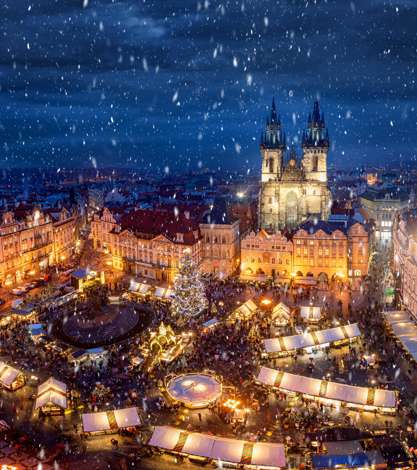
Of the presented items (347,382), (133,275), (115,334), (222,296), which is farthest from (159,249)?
(347,382)

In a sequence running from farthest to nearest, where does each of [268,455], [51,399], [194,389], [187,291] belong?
1. [187,291]
2. [194,389]
3. [51,399]
4. [268,455]

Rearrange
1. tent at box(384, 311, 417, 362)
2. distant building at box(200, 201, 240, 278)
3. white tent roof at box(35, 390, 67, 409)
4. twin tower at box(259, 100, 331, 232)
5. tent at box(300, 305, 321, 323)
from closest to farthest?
1. white tent roof at box(35, 390, 67, 409)
2. tent at box(384, 311, 417, 362)
3. tent at box(300, 305, 321, 323)
4. distant building at box(200, 201, 240, 278)
5. twin tower at box(259, 100, 331, 232)

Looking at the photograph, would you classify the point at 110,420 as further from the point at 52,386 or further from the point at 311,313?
the point at 311,313

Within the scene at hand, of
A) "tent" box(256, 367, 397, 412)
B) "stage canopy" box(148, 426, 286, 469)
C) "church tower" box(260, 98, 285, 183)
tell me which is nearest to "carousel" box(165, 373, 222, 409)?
"tent" box(256, 367, 397, 412)

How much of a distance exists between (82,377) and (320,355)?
68.6ft

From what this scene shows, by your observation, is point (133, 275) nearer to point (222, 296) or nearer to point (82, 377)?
point (222, 296)

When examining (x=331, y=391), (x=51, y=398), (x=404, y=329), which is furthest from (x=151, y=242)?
(x=331, y=391)

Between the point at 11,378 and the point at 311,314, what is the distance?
29164 millimetres

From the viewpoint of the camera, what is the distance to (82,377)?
38.0m

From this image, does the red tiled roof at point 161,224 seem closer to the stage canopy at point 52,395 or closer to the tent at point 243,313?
the tent at point 243,313

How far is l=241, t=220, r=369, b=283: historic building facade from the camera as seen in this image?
209ft

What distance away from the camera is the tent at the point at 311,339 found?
1612 inches

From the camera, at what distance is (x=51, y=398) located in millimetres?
32438

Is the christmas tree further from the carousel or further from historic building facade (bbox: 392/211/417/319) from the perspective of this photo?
historic building facade (bbox: 392/211/417/319)
